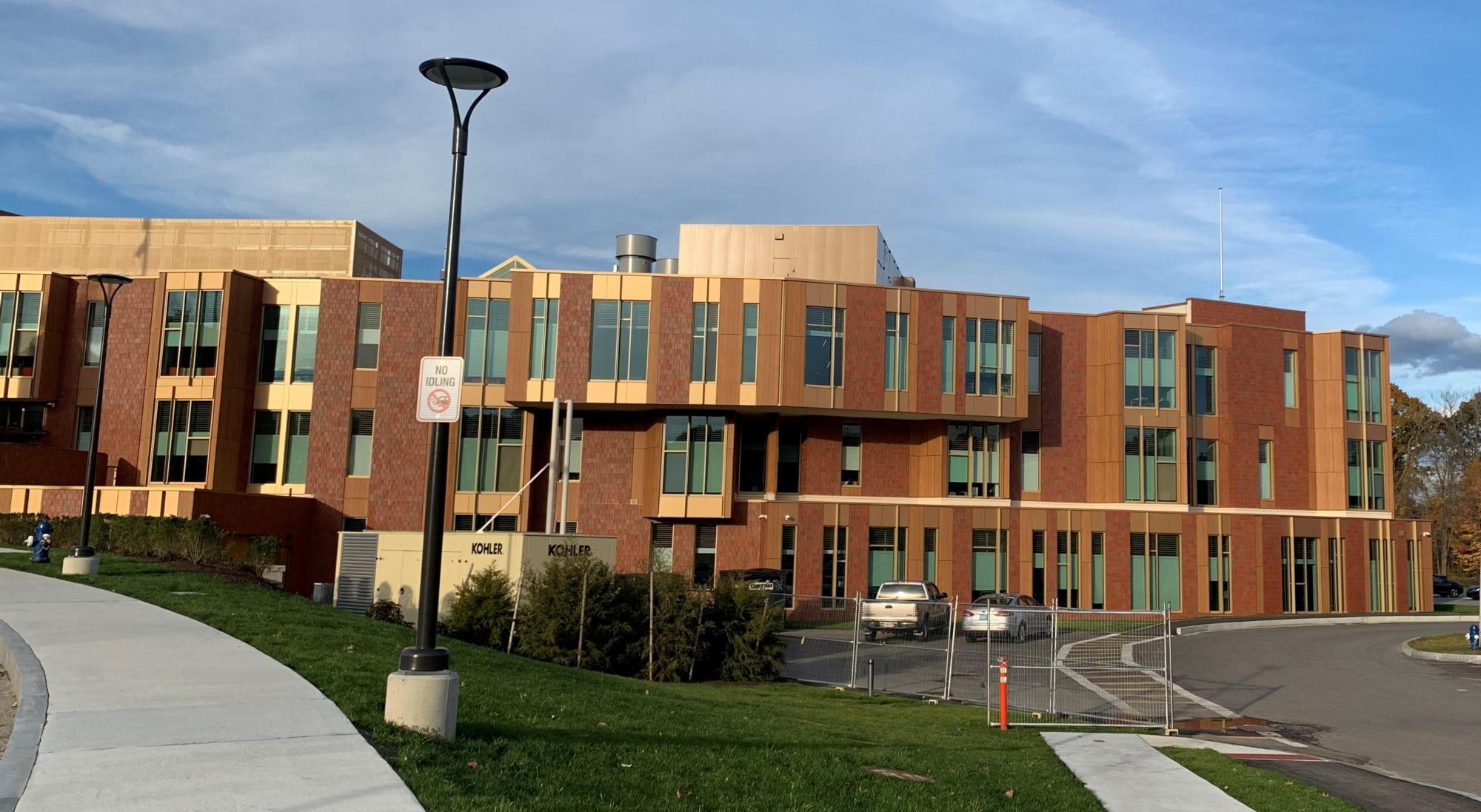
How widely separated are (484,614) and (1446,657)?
83.1ft

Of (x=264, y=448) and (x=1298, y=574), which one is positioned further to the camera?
(x=1298, y=574)

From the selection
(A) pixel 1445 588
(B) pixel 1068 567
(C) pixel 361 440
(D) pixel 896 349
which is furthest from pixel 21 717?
(A) pixel 1445 588

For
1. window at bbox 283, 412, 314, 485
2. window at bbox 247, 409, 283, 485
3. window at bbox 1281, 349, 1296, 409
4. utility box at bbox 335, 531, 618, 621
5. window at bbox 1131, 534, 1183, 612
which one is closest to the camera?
utility box at bbox 335, 531, 618, 621

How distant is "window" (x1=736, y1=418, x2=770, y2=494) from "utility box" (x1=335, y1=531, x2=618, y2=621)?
1698cm

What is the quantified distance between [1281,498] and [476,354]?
36.2m

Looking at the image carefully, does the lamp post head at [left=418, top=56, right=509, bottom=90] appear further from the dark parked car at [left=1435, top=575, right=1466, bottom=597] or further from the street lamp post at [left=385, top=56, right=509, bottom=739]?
the dark parked car at [left=1435, top=575, right=1466, bottom=597]

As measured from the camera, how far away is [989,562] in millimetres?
46438

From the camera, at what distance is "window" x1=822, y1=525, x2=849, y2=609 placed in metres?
44.9

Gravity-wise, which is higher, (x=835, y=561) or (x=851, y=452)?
(x=851, y=452)

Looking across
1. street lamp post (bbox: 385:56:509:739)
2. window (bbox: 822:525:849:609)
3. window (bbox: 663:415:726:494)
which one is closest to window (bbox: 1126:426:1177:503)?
window (bbox: 822:525:849:609)

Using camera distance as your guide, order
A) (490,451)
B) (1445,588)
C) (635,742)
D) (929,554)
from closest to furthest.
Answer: (635,742) → (490,451) → (929,554) → (1445,588)

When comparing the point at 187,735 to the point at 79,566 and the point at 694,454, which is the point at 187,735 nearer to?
the point at 79,566

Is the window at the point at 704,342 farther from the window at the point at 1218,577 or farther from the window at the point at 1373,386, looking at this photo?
the window at the point at 1373,386

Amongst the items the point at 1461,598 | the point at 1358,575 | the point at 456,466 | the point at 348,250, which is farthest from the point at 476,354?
the point at 1461,598
